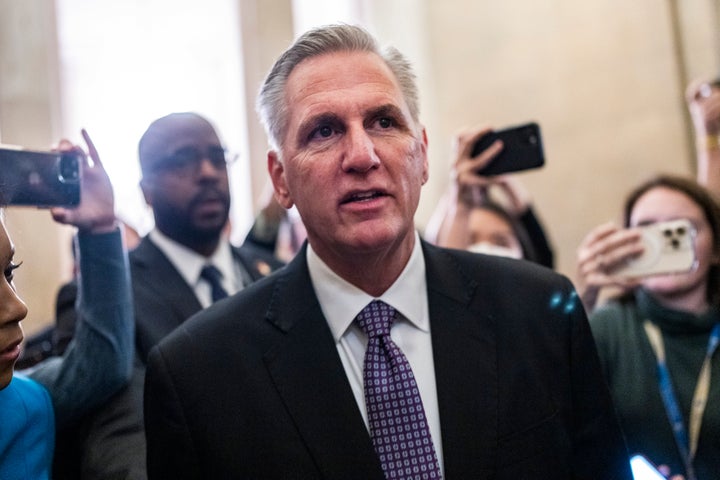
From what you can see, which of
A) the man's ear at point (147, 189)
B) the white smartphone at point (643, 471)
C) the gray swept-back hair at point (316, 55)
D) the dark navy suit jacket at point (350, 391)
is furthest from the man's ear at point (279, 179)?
the white smartphone at point (643, 471)

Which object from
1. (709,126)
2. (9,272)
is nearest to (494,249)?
(709,126)

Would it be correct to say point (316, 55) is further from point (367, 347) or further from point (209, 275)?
point (209, 275)

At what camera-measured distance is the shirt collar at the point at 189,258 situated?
7.20ft

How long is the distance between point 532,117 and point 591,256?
7.86ft

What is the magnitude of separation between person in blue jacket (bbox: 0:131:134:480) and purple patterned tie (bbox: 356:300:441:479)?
0.56 m

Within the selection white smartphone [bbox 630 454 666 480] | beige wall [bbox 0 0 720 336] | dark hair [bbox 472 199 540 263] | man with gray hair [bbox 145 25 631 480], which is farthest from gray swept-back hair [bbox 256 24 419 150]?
beige wall [bbox 0 0 720 336]

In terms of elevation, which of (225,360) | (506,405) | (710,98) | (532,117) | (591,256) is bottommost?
(506,405)

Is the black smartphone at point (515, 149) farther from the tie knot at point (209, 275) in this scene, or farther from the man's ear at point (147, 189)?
the man's ear at point (147, 189)

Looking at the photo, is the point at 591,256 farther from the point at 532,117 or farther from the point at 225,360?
the point at 532,117

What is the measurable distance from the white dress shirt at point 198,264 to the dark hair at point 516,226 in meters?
1.04

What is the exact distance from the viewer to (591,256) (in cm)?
227

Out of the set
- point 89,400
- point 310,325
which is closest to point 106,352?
point 89,400

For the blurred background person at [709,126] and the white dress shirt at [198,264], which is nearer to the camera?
the white dress shirt at [198,264]

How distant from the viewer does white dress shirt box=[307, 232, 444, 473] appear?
1476 mm
